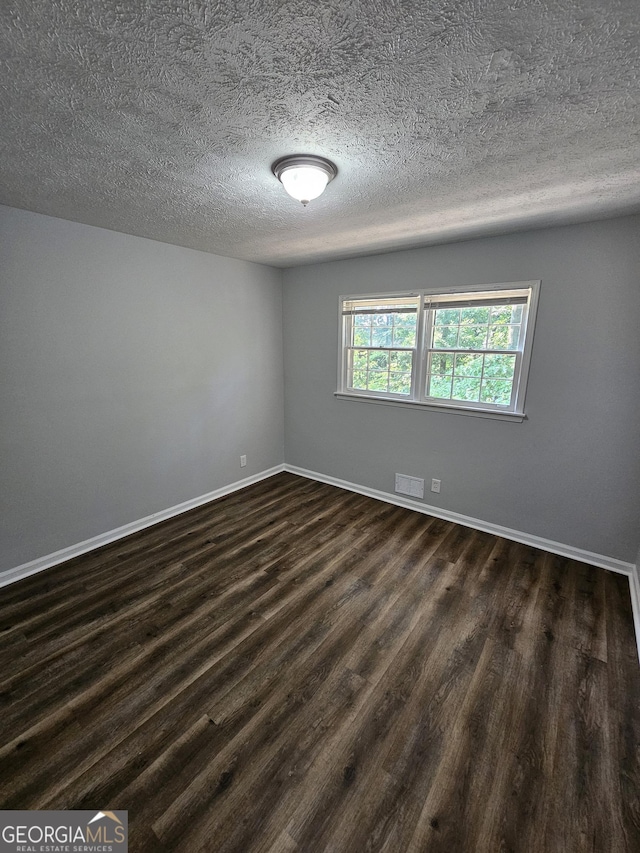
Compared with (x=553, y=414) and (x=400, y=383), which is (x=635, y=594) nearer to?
(x=553, y=414)

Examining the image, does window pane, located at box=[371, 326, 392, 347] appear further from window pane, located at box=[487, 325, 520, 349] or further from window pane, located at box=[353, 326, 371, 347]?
window pane, located at box=[487, 325, 520, 349]

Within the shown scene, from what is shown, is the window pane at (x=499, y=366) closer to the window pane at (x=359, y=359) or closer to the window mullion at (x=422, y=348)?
the window mullion at (x=422, y=348)

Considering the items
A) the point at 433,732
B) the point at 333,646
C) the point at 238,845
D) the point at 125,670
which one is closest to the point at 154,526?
the point at 125,670

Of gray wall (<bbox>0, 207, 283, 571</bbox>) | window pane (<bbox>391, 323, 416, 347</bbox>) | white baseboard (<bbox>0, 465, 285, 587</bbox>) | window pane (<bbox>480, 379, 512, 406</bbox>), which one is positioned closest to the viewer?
gray wall (<bbox>0, 207, 283, 571</bbox>)

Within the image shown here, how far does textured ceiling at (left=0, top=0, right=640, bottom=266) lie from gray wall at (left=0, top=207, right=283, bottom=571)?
1.69 ft

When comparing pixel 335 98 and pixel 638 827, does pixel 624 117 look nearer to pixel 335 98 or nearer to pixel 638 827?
pixel 335 98

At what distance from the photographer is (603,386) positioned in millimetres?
2549

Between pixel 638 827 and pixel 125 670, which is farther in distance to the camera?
pixel 125 670

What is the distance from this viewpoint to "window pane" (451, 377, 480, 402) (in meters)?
3.13

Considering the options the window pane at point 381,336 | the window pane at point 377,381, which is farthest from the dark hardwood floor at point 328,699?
the window pane at point 381,336

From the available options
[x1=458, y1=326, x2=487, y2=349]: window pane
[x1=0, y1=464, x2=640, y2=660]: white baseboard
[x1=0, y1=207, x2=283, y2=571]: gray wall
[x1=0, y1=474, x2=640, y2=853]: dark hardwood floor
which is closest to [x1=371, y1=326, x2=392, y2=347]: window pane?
[x1=458, y1=326, x2=487, y2=349]: window pane

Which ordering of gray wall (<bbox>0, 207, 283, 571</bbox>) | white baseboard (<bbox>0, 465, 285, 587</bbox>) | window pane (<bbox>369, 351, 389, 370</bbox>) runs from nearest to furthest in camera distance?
gray wall (<bbox>0, 207, 283, 571</bbox>) < white baseboard (<bbox>0, 465, 285, 587</bbox>) < window pane (<bbox>369, 351, 389, 370</bbox>)

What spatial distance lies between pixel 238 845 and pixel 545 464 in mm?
2920

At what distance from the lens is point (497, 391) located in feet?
9.92
